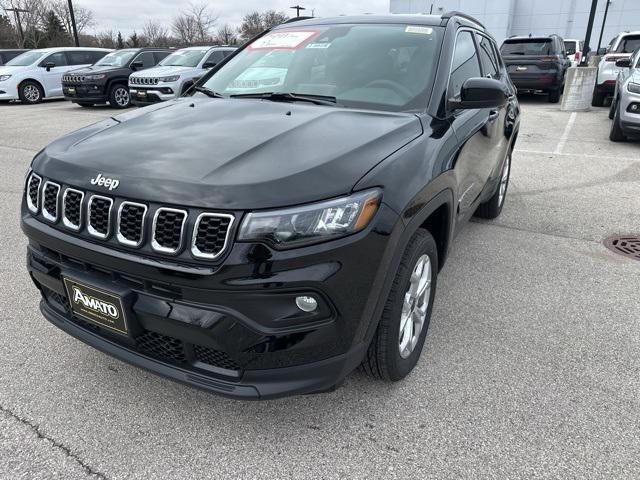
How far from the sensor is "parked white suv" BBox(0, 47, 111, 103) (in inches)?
608

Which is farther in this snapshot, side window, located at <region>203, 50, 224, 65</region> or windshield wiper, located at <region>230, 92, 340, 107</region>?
side window, located at <region>203, 50, 224, 65</region>

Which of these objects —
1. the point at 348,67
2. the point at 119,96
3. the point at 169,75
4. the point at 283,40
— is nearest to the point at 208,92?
the point at 283,40

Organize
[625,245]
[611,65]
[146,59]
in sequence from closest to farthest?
[625,245], [611,65], [146,59]

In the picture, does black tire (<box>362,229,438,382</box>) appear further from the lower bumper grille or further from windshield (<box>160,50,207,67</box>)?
windshield (<box>160,50,207,67</box>)

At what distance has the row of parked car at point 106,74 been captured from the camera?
1283 cm

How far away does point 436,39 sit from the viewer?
9.96ft

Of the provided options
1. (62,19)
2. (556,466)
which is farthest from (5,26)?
(556,466)

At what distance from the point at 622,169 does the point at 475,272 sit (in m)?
4.45

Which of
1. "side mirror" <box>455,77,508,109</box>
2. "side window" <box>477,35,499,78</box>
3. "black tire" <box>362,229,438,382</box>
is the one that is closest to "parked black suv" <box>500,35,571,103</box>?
"side window" <box>477,35,499,78</box>

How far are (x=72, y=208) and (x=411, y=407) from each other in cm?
172

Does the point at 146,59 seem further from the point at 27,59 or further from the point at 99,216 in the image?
the point at 99,216

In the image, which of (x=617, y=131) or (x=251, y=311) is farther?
(x=617, y=131)

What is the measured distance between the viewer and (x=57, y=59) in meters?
16.3

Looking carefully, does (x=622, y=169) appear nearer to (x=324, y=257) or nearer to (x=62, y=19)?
A: (x=324, y=257)
